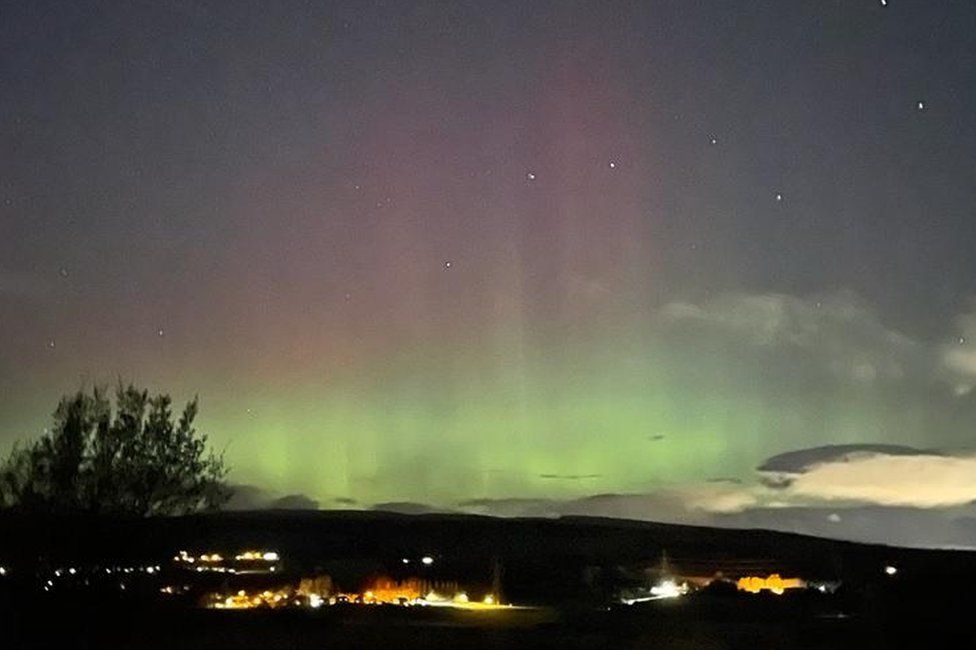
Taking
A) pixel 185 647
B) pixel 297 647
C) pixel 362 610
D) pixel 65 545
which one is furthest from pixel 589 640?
pixel 65 545

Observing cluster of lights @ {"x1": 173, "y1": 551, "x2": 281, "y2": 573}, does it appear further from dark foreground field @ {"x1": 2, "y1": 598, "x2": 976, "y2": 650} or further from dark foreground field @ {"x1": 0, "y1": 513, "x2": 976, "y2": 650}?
dark foreground field @ {"x1": 2, "y1": 598, "x2": 976, "y2": 650}

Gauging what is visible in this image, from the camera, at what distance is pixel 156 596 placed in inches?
1559

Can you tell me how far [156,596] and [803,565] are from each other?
195ft

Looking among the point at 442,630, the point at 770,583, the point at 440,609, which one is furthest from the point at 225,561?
the point at 442,630

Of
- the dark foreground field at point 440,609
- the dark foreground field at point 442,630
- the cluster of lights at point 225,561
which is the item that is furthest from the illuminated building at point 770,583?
the dark foreground field at point 442,630

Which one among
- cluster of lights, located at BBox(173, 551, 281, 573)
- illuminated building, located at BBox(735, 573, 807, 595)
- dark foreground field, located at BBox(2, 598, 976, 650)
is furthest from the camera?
illuminated building, located at BBox(735, 573, 807, 595)

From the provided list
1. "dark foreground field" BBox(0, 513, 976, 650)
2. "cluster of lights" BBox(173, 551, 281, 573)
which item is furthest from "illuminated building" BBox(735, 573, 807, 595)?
"cluster of lights" BBox(173, 551, 281, 573)

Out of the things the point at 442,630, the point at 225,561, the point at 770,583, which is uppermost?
the point at 225,561

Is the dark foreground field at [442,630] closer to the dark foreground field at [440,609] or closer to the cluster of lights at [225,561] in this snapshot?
the dark foreground field at [440,609]

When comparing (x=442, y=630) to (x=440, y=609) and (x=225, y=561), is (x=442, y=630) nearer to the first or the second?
(x=440, y=609)

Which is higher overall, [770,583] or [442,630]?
[770,583]

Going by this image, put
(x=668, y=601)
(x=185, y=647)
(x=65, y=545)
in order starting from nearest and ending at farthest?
(x=185, y=647)
(x=668, y=601)
(x=65, y=545)

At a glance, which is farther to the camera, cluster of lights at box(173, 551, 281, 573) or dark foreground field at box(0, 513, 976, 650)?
cluster of lights at box(173, 551, 281, 573)

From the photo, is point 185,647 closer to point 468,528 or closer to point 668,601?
point 668,601
